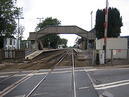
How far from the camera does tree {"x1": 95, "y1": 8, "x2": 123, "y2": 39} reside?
74356 millimetres

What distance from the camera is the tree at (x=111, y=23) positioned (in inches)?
2927

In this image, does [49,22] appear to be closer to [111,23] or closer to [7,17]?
[111,23]

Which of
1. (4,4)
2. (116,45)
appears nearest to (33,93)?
(116,45)

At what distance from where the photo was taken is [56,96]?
12.5 metres

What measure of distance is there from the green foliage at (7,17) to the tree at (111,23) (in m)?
24.4

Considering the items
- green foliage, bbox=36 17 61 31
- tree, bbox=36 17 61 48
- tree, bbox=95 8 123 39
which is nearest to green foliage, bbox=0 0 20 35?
tree, bbox=95 8 123 39

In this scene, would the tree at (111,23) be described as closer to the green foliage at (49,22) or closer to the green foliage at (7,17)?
the green foliage at (7,17)

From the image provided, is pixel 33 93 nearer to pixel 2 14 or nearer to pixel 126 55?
pixel 126 55

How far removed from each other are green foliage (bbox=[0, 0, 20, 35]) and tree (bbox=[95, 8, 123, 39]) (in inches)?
959

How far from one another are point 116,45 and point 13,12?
22904 mm

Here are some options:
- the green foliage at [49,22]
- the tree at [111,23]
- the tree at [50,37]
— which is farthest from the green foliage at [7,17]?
the green foliage at [49,22]

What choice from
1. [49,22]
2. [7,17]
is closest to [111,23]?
[7,17]

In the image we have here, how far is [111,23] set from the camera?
75875 millimetres

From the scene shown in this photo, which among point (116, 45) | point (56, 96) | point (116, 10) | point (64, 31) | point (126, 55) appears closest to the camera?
point (56, 96)
